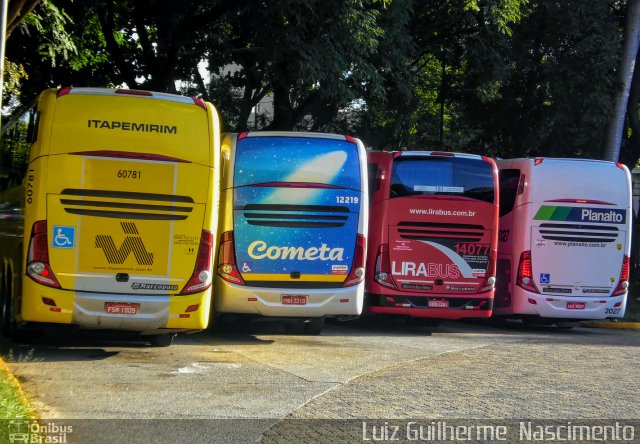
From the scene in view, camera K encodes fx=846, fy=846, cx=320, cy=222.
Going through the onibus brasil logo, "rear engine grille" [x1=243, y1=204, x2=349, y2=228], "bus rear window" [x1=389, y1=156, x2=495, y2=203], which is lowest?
the onibus brasil logo

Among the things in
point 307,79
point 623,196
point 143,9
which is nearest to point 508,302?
point 623,196

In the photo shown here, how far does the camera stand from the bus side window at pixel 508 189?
627 inches

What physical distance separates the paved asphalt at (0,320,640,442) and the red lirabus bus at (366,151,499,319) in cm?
88

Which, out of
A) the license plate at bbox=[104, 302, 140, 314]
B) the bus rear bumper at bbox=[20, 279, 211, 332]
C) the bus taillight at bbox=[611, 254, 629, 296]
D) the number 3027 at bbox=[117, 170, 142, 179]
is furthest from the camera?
the bus taillight at bbox=[611, 254, 629, 296]

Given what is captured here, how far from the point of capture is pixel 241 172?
12.4 meters

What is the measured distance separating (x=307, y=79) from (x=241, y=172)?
539cm

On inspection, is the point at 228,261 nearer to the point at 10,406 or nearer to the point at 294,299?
the point at 294,299

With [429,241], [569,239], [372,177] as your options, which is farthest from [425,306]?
[569,239]

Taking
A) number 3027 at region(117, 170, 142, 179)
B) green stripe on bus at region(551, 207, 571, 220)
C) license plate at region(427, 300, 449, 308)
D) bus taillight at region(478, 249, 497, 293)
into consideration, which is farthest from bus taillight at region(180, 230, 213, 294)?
green stripe on bus at region(551, 207, 571, 220)

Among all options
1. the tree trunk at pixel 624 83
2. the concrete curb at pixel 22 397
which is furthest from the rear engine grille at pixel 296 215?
the tree trunk at pixel 624 83

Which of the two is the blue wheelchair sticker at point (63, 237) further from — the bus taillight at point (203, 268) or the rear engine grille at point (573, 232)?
the rear engine grille at point (573, 232)

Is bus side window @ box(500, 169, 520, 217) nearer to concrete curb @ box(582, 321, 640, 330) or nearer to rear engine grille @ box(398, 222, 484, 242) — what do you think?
rear engine grille @ box(398, 222, 484, 242)

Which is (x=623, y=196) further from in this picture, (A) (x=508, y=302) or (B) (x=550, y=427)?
(B) (x=550, y=427)

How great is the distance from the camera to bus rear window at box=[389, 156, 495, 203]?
1446 centimetres
